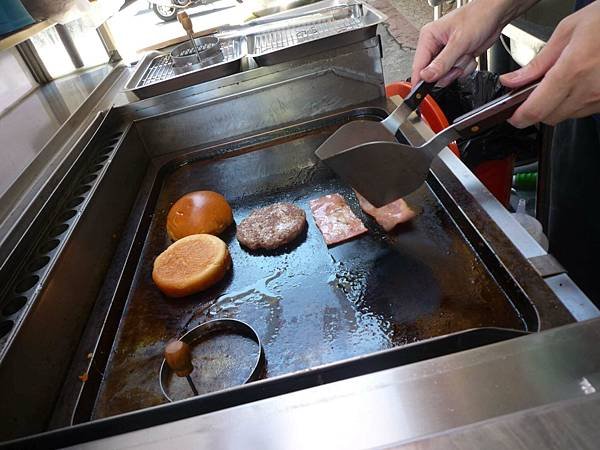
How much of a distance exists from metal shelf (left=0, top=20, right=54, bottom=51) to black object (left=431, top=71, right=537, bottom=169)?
6.60 ft

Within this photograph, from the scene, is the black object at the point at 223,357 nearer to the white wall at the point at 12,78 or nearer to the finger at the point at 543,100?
the finger at the point at 543,100

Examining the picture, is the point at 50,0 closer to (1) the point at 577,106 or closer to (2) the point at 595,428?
(1) the point at 577,106

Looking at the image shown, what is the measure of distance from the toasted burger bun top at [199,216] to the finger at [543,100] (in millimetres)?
1153

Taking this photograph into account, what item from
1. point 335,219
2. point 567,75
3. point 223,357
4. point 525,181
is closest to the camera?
point 567,75

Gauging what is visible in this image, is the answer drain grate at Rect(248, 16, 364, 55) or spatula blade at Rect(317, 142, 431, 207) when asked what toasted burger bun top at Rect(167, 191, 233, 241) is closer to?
spatula blade at Rect(317, 142, 431, 207)

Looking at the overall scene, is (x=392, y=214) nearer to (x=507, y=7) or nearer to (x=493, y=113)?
(x=493, y=113)

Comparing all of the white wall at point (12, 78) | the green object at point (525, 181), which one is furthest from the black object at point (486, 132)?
the white wall at point (12, 78)

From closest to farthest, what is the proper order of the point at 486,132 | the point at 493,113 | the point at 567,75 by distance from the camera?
the point at 567,75 → the point at 493,113 → the point at 486,132

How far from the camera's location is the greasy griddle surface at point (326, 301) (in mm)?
1197

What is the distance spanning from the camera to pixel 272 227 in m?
1.63

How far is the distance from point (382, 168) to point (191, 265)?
76cm

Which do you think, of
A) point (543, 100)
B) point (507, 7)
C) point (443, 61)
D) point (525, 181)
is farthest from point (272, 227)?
point (525, 181)

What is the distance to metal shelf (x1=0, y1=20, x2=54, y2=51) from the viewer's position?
1.48 meters

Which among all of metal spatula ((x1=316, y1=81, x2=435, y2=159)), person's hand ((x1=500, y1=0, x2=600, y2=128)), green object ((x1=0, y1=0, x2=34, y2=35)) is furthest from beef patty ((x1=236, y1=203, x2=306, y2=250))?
green object ((x1=0, y1=0, x2=34, y2=35))
